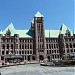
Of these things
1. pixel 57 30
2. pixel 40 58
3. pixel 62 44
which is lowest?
pixel 40 58

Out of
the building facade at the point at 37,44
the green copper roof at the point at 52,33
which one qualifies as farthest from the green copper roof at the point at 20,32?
the green copper roof at the point at 52,33

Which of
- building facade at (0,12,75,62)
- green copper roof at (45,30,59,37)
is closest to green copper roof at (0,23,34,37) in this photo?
building facade at (0,12,75,62)

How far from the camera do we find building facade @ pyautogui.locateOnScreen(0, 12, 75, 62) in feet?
408

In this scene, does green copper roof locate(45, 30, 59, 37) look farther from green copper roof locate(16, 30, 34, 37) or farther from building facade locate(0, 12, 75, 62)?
green copper roof locate(16, 30, 34, 37)

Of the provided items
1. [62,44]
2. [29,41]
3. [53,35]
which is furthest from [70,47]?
[29,41]

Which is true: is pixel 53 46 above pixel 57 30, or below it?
below

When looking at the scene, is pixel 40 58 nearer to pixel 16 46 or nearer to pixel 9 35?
pixel 16 46

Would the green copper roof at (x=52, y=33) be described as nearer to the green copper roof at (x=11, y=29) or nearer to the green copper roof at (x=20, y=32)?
the green copper roof at (x=20, y=32)

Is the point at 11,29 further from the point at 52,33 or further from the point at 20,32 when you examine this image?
the point at 52,33

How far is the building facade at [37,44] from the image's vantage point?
124338mm

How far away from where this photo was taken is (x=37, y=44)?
4958 inches

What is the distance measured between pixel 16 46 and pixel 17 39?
4.92 meters

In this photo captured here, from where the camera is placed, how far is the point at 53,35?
136m

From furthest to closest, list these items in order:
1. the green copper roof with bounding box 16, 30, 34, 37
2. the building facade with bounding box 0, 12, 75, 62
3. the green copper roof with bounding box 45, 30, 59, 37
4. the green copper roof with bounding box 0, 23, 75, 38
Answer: the green copper roof with bounding box 45, 30, 59, 37, the green copper roof with bounding box 16, 30, 34, 37, the green copper roof with bounding box 0, 23, 75, 38, the building facade with bounding box 0, 12, 75, 62
